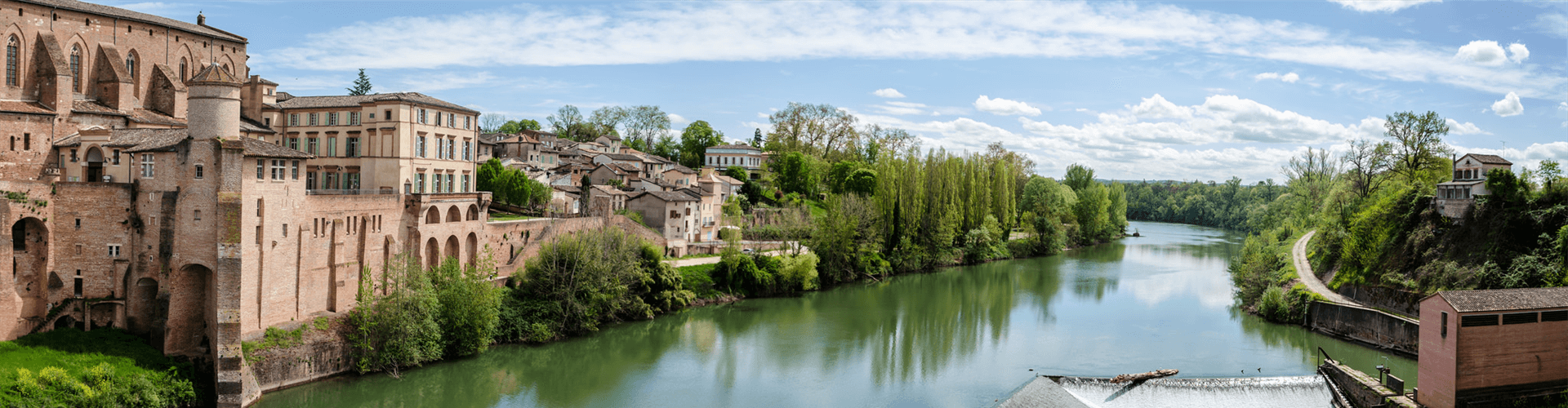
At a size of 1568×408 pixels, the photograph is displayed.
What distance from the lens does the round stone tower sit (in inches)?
802

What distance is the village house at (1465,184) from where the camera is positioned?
30547 millimetres

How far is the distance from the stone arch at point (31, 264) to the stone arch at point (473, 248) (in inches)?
465

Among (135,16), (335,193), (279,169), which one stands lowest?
(335,193)

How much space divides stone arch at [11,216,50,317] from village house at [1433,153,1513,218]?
42.3m

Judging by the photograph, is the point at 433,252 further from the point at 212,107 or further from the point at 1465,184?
the point at 1465,184

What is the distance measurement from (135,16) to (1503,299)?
39920 mm

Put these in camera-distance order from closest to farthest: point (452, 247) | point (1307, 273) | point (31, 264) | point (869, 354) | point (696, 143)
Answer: point (31, 264) → point (869, 354) → point (452, 247) → point (1307, 273) → point (696, 143)

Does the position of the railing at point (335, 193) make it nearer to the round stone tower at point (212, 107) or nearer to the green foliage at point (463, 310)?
the round stone tower at point (212, 107)

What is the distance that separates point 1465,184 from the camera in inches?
1265

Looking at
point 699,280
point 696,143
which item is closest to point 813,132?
point 696,143

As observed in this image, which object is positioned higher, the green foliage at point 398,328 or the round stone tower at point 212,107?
the round stone tower at point 212,107

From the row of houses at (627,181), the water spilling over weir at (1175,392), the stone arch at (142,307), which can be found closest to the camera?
the stone arch at (142,307)

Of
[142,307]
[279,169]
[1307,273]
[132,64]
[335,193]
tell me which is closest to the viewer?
[142,307]

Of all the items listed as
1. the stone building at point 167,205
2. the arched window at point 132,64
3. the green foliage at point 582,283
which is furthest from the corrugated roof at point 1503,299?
the arched window at point 132,64
